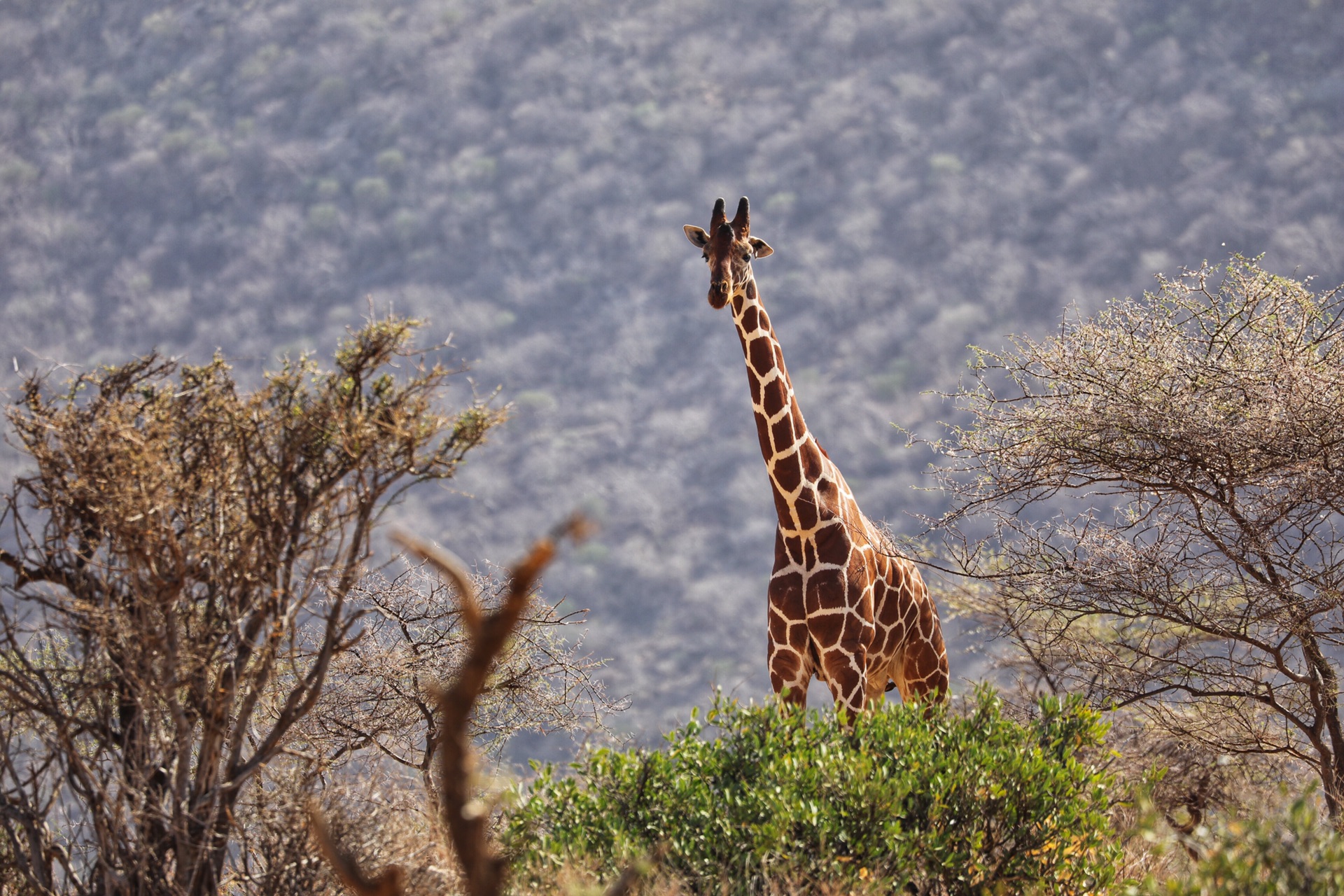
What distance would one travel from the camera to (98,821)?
245 inches

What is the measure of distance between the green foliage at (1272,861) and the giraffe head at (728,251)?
5061 millimetres

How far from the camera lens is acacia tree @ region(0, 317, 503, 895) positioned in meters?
6.23

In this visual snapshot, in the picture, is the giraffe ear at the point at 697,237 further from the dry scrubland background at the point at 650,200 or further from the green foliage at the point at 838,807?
the dry scrubland background at the point at 650,200

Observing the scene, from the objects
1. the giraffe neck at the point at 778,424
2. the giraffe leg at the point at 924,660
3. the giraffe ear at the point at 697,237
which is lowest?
the giraffe leg at the point at 924,660

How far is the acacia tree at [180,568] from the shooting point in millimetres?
6234

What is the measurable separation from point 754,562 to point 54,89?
44.1 meters

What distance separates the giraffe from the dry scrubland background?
4012cm

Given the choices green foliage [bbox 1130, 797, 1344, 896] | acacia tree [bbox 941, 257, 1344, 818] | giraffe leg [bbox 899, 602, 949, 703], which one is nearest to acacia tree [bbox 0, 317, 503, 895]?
green foliage [bbox 1130, 797, 1344, 896]

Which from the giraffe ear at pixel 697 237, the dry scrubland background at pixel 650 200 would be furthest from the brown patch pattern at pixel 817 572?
the dry scrubland background at pixel 650 200

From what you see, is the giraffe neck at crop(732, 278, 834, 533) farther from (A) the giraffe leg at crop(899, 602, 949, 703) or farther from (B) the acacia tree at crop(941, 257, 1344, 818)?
(A) the giraffe leg at crop(899, 602, 949, 703)

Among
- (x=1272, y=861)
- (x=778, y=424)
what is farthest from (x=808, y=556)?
(x=1272, y=861)

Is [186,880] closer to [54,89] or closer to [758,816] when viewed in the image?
[758,816]

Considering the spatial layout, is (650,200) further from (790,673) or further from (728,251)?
(790,673)

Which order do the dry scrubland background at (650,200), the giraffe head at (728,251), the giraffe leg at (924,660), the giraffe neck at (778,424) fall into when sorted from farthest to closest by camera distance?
the dry scrubland background at (650,200), the giraffe leg at (924,660), the giraffe neck at (778,424), the giraffe head at (728,251)
